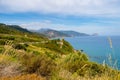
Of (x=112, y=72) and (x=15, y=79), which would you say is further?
(x=112, y=72)

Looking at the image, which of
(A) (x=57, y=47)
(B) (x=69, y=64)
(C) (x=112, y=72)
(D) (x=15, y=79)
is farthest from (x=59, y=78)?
(A) (x=57, y=47)

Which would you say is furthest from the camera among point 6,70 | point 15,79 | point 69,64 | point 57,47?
point 57,47

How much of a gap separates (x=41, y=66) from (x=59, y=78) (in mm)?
774

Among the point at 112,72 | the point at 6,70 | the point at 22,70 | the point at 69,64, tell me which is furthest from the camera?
the point at 69,64

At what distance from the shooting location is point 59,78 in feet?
29.1

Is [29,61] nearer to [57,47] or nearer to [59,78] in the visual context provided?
[59,78]

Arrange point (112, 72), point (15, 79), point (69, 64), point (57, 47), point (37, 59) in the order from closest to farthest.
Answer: point (15, 79) → point (112, 72) → point (37, 59) → point (69, 64) → point (57, 47)

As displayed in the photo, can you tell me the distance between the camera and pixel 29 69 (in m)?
9.24

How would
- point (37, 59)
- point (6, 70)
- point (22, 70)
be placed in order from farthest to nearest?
point (37, 59), point (22, 70), point (6, 70)

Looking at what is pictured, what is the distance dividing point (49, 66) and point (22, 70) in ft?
2.90

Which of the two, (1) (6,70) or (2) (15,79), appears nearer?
(2) (15,79)

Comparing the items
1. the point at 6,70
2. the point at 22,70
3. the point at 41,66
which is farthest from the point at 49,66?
the point at 6,70

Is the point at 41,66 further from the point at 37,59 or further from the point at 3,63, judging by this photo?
the point at 3,63

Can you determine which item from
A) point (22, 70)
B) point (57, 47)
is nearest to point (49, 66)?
point (22, 70)
